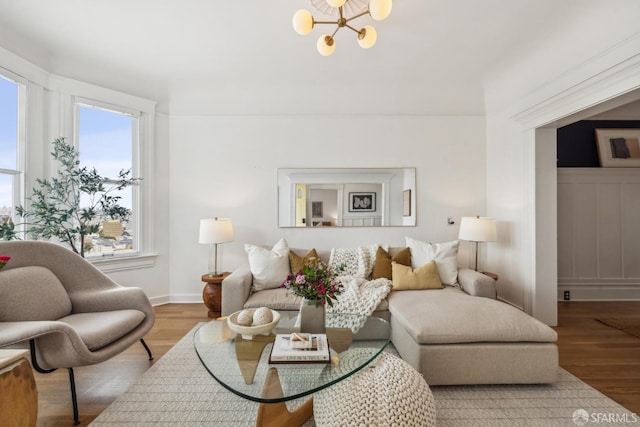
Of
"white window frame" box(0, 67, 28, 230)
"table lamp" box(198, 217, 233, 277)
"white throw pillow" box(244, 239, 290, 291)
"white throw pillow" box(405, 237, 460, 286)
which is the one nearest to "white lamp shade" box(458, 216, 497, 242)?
"white throw pillow" box(405, 237, 460, 286)

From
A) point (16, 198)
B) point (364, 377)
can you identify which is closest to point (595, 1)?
point (364, 377)

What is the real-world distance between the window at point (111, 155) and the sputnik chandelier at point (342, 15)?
8.48ft

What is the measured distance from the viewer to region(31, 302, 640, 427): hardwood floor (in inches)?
68.9

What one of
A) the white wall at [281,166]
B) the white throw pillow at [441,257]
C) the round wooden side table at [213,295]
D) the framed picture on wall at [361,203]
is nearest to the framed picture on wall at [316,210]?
the white wall at [281,166]

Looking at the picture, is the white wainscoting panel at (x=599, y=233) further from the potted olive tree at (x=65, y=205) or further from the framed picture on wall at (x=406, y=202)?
the potted olive tree at (x=65, y=205)

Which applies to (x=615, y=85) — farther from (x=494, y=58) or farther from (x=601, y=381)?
(x=601, y=381)

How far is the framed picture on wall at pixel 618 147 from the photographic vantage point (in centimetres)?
362

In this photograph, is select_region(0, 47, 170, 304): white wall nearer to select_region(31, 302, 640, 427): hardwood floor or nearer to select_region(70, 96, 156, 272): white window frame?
select_region(70, 96, 156, 272): white window frame

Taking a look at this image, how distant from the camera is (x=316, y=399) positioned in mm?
1476

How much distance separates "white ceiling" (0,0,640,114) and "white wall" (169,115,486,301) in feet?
0.69

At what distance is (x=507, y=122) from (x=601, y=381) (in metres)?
2.65

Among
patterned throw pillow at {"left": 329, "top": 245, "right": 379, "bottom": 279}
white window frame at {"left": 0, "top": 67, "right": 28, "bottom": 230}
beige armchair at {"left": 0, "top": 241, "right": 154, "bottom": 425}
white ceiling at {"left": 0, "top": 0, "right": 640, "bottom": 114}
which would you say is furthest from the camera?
patterned throw pillow at {"left": 329, "top": 245, "right": 379, "bottom": 279}

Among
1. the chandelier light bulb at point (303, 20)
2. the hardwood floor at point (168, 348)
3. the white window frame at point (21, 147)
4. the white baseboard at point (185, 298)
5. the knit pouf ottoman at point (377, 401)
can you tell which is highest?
the chandelier light bulb at point (303, 20)

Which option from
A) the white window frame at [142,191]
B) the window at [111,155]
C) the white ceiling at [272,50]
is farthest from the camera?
the white window frame at [142,191]
